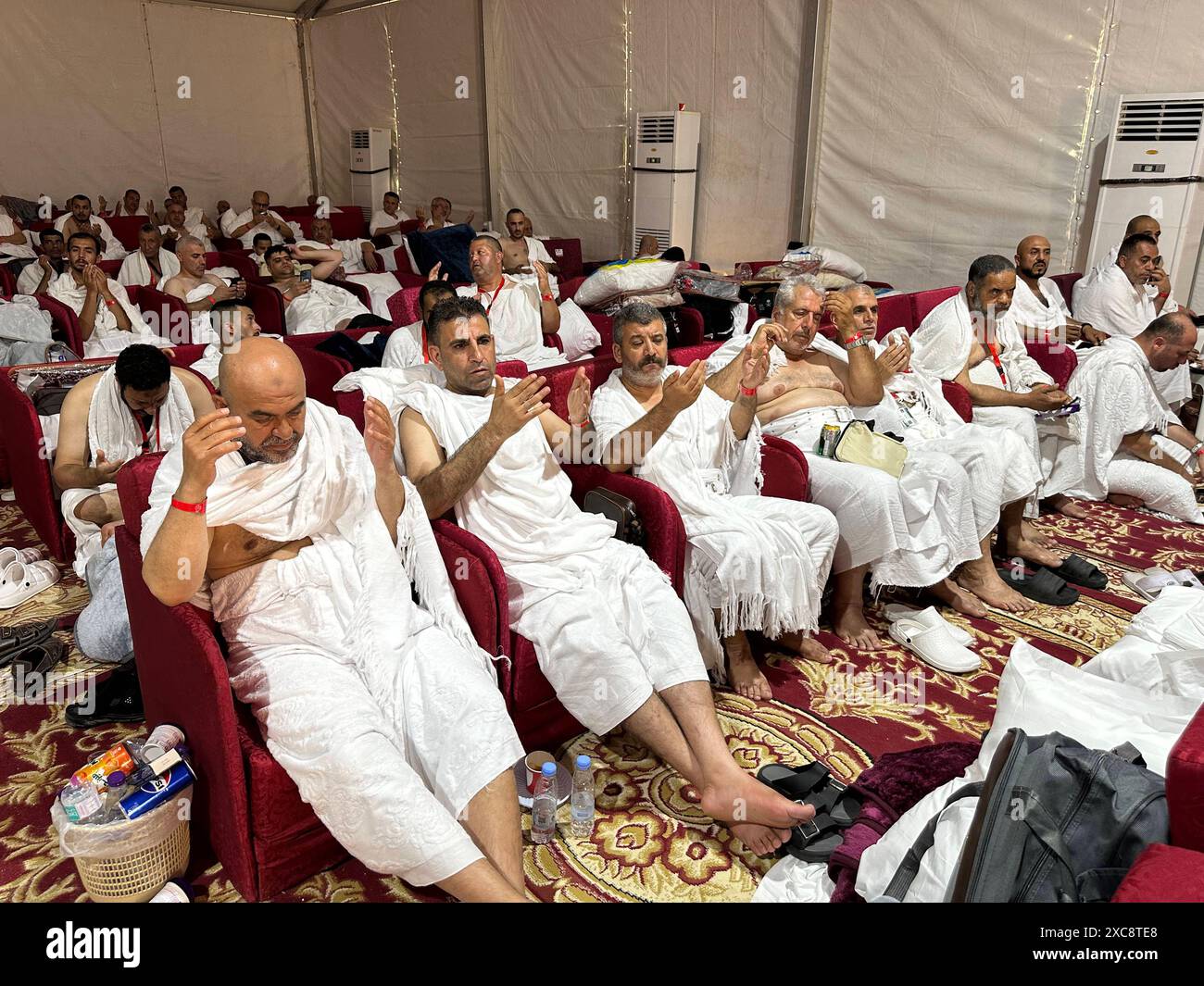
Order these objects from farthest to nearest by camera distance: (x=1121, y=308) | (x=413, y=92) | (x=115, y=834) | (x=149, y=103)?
(x=149, y=103), (x=413, y=92), (x=1121, y=308), (x=115, y=834)

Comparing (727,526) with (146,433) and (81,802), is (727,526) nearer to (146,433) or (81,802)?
(81,802)

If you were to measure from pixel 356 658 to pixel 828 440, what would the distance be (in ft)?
6.87

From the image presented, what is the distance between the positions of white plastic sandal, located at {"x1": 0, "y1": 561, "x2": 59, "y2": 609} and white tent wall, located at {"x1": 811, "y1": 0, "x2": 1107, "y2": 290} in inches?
241

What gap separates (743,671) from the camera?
3.03 m

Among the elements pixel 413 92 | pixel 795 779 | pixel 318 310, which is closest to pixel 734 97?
pixel 318 310

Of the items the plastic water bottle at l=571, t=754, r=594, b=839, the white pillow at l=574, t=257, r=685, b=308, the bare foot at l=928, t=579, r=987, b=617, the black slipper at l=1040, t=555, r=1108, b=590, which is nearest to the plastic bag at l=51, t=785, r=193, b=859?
the plastic water bottle at l=571, t=754, r=594, b=839

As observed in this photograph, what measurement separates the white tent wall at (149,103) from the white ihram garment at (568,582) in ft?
34.3

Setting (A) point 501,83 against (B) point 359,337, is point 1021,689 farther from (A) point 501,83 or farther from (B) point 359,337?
(A) point 501,83

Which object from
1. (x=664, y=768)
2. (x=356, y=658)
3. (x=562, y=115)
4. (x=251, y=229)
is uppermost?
(x=562, y=115)

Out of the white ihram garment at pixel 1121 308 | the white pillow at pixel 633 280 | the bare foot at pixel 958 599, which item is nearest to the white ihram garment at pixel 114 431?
the white pillow at pixel 633 280

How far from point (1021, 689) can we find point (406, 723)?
1.41 metres

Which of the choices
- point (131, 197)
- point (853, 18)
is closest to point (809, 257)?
point (853, 18)

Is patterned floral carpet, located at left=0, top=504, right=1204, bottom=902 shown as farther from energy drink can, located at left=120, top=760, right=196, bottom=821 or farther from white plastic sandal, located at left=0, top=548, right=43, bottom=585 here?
energy drink can, located at left=120, top=760, right=196, bottom=821

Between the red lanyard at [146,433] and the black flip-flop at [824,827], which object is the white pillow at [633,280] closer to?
the red lanyard at [146,433]
